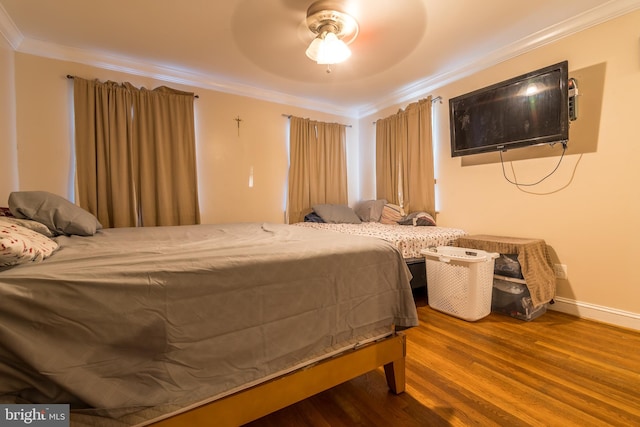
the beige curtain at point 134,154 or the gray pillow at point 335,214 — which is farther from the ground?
the beige curtain at point 134,154

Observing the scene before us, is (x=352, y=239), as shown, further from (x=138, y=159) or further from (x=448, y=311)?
(x=138, y=159)

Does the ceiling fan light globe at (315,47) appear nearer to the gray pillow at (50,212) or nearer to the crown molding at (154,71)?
the crown molding at (154,71)

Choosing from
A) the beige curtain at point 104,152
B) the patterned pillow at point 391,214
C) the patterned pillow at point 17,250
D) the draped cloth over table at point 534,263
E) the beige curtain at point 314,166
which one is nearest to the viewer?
the patterned pillow at point 17,250

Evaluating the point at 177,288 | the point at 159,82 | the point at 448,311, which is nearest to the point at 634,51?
the point at 448,311

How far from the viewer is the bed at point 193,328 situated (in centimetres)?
73

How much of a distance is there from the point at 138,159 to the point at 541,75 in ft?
12.5

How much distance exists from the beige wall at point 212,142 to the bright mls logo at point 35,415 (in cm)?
256

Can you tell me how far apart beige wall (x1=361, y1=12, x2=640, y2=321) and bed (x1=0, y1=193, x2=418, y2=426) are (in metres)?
1.93

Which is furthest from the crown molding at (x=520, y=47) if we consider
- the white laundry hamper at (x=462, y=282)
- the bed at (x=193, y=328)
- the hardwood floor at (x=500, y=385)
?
the bed at (x=193, y=328)

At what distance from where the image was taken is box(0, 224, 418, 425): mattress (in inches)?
28.3

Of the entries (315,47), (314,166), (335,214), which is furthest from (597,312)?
(314,166)

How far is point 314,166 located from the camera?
157 inches

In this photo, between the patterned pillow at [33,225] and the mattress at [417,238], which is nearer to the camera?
the patterned pillow at [33,225]

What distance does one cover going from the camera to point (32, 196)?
5.41 feet
